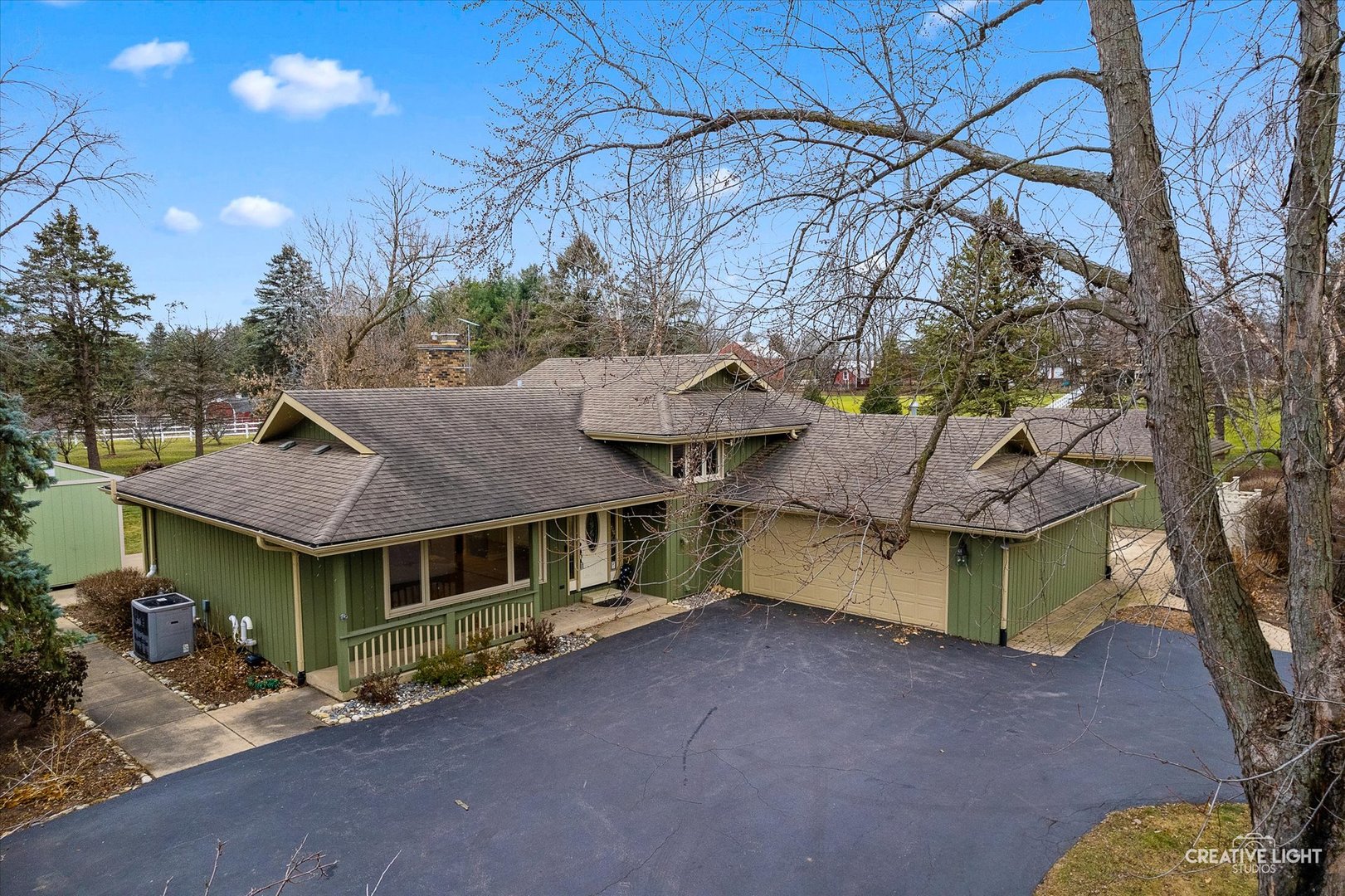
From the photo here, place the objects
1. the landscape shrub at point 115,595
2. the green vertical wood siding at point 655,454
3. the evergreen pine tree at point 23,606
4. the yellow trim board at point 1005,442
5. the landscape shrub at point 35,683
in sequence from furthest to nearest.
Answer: the green vertical wood siding at point 655,454 → the yellow trim board at point 1005,442 → the landscape shrub at point 115,595 → the landscape shrub at point 35,683 → the evergreen pine tree at point 23,606

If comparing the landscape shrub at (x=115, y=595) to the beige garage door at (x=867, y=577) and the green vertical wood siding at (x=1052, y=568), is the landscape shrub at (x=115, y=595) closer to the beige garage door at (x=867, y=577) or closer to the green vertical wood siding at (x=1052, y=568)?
the beige garage door at (x=867, y=577)

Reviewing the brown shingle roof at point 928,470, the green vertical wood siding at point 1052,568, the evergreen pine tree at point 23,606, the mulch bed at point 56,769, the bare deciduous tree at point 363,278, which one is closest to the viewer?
the mulch bed at point 56,769

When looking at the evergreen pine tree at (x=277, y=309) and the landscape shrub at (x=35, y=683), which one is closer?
the landscape shrub at (x=35, y=683)

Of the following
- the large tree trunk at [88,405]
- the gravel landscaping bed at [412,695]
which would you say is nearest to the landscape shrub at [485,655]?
the gravel landscaping bed at [412,695]

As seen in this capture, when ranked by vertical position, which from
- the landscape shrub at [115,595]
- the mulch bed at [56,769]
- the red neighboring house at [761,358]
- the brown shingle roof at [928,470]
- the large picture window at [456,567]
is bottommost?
the mulch bed at [56,769]

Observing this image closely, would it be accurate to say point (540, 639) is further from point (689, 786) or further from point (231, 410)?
point (231, 410)

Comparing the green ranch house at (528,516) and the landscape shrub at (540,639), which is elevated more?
the green ranch house at (528,516)

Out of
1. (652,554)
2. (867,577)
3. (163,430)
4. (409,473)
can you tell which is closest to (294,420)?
(409,473)

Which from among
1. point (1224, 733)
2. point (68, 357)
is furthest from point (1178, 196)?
point (68, 357)
